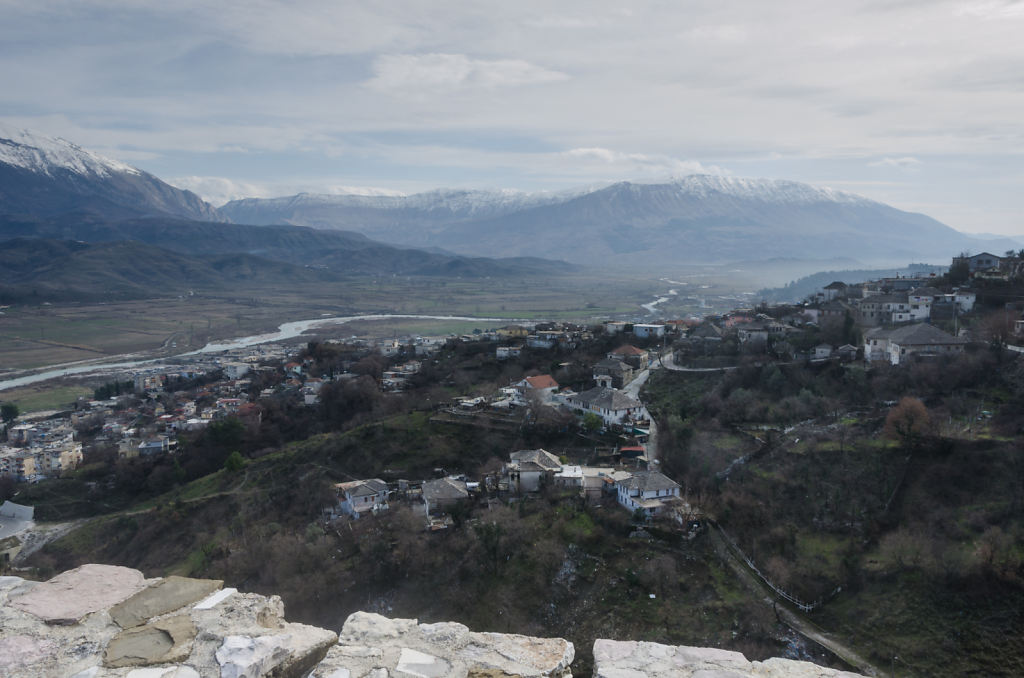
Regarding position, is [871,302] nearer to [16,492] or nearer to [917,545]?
[917,545]

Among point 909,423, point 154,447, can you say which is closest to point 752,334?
point 909,423

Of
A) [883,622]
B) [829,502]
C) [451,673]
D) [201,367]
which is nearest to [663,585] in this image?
[883,622]

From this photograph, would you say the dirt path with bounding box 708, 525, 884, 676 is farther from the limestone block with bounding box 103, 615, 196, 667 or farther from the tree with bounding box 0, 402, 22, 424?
the tree with bounding box 0, 402, 22, 424

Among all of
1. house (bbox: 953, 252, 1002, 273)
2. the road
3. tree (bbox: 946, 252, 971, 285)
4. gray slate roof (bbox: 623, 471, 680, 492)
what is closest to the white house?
gray slate roof (bbox: 623, 471, 680, 492)

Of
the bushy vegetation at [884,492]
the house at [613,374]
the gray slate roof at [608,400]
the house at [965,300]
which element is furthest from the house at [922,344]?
the house at [613,374]

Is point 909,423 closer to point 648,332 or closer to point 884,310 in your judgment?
point 884,310

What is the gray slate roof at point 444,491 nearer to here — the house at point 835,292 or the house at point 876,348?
the house at point 876,348
